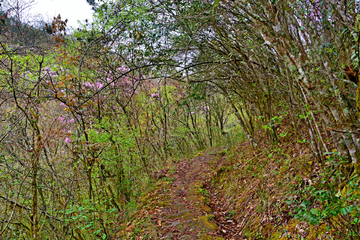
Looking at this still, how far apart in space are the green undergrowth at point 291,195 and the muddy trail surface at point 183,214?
0.92ft

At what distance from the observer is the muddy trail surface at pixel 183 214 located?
3.60m

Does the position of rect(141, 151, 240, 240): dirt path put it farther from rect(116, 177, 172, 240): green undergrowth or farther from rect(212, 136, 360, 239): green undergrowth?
rect(212, 136, 360, 239): green undergrowth

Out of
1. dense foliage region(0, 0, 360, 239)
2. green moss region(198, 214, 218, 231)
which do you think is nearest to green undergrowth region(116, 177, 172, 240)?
dense foliage region(0, 0, 360, 239)

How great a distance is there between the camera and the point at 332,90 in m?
2.31

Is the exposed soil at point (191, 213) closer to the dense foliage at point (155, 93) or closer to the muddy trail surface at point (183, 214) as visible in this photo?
the muddy trail surface at point (183, 214)

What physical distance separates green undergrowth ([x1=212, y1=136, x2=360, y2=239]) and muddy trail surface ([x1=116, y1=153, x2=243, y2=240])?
0.92ft

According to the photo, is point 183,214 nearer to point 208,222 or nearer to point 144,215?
point 208,222

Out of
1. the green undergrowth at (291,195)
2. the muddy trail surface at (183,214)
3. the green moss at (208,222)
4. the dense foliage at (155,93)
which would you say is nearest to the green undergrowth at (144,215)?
the muddy trail surface at (183,214)

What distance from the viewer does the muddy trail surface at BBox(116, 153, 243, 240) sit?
3.60 m

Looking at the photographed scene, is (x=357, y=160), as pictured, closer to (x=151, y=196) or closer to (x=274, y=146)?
(x=274, y=146)

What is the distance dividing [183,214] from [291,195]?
2033mm

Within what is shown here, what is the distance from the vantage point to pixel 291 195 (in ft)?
9.98

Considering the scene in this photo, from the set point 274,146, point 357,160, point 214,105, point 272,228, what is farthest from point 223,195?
point 214,105

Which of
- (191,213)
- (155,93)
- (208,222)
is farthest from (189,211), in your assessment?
(155,93)
